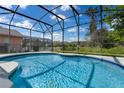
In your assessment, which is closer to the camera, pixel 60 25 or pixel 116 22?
pixel 116 22

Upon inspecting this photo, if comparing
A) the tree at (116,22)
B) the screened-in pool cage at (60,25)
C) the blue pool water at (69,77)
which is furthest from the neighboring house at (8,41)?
the tree at (116,22)

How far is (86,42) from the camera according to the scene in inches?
555

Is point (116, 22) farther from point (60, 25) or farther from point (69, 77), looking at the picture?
point (69, 77)

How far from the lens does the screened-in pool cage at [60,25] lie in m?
10.8

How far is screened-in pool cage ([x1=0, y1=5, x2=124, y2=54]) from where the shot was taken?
10.8 m

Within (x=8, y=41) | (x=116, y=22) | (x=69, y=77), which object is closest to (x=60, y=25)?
(x=116, y=22)

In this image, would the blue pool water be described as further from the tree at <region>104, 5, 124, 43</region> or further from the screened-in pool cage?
the tree at <region>104, 5, 124, 43</region>

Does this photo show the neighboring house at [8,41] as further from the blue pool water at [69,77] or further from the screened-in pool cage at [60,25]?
the blue pool water at [69,77]

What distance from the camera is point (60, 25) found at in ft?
45.7

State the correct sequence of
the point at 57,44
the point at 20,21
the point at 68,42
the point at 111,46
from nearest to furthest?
the point at 111,46
the point at 20,21
the point at 68,42
the point at 57,44
